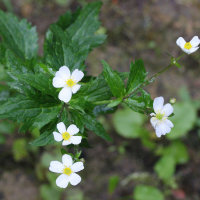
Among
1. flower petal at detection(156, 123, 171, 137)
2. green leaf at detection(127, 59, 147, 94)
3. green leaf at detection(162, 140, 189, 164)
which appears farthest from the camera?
green leaf at detection(162, 140, 189, 164)

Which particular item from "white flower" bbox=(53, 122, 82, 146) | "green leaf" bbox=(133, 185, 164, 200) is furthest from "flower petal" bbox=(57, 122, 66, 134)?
"green leaf" bbox=(133, 185, 164, 200)

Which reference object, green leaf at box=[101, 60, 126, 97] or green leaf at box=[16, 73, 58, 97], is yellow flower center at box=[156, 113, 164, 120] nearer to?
green leaf at box=[101, 60, 126, 97]

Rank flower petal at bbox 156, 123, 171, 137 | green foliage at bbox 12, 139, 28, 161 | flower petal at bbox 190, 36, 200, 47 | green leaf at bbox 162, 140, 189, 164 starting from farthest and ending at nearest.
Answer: green leaf at bbox 162, 140, 189, 164, green foliage at bbox 12, 139, 28, 161, flower petal at bbox 190, 36, 200, 47, flower petal at bbox 156, 123, 171, 137

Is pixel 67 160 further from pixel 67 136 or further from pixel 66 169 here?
pixel 67 136

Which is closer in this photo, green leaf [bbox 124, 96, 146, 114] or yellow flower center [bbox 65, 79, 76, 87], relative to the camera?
yellow flower center [bbox 65, 79, 76, 87]

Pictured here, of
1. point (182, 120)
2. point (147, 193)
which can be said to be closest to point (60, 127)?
point (147, 193)

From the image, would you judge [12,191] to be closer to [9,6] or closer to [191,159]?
[191,159]

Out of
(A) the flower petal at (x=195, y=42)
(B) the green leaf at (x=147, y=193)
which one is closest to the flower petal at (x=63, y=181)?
(A) the flower petal at (x=195, y=42)
